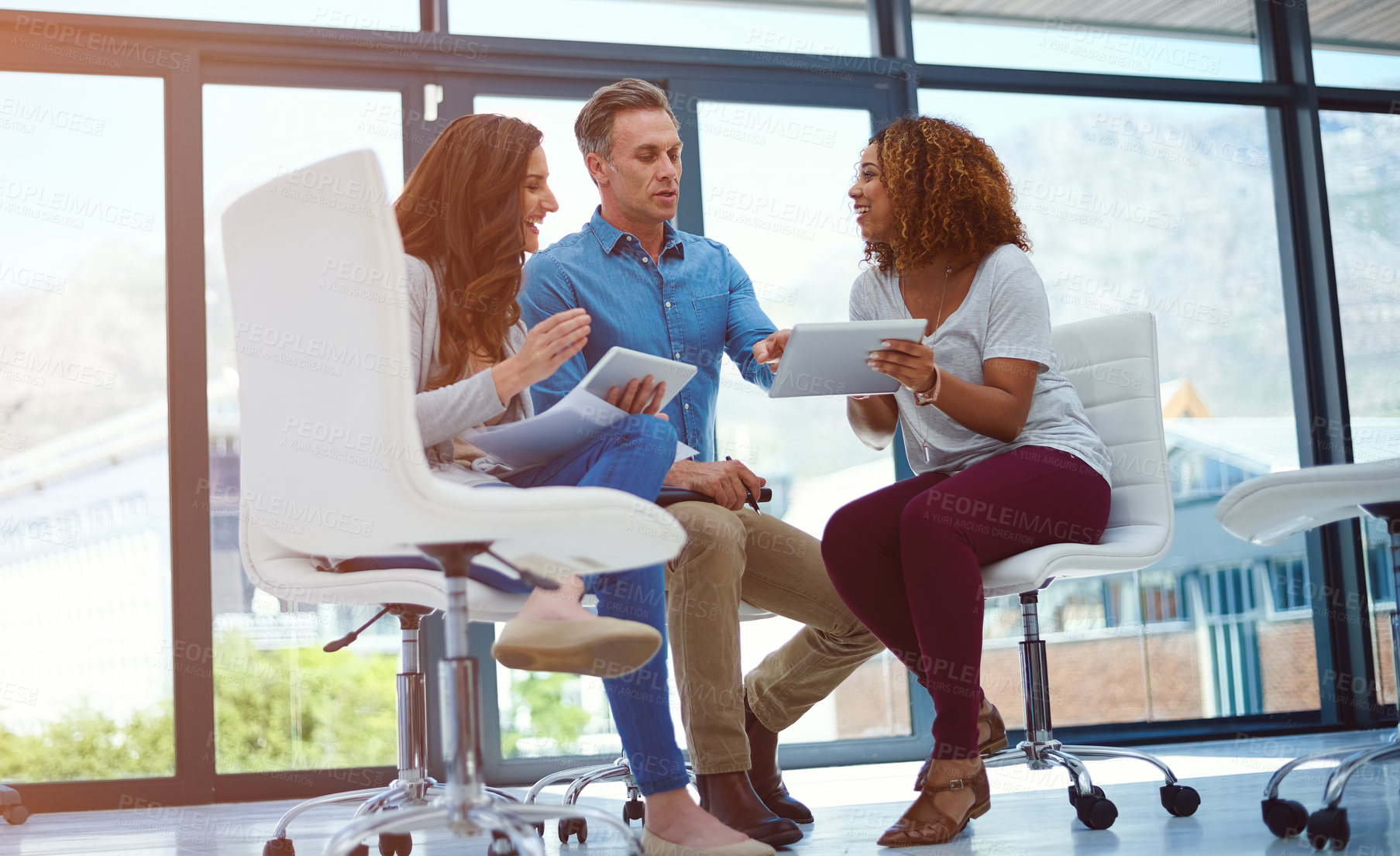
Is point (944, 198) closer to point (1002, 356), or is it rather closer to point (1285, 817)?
point (1002, 356)

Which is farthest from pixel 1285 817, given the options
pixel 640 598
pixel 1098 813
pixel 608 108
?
pixel 608 108

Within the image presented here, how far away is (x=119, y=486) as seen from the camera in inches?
127

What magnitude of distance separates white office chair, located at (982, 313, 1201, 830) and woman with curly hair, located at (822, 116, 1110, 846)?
2.4 inches

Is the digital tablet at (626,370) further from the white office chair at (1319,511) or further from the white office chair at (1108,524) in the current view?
the white office chair at (1319,511)

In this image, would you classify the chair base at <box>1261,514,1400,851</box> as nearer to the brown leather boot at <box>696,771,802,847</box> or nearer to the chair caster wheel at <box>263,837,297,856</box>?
the brown leather boot at <box>696,771,802,847</box>

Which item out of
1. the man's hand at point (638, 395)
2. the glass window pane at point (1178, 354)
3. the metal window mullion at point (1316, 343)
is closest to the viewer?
the man's hand at point (638, 395)

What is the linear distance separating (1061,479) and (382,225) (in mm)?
1290

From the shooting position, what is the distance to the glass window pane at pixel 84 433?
3.13 meters

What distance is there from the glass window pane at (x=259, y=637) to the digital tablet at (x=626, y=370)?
1.82 metres

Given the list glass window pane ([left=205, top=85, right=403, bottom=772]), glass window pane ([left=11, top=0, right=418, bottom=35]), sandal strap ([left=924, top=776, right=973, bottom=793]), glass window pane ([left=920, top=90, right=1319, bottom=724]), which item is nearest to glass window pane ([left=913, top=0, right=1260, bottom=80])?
glass window pane ([left=920, top=90, right=1319, bottom=724])

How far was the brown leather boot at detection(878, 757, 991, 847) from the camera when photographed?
1.78 metres

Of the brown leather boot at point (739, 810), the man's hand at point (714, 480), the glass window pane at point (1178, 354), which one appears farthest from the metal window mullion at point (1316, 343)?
the brown leather boot at point (739, 810)

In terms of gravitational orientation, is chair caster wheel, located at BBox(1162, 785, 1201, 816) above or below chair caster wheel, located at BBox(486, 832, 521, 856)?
below

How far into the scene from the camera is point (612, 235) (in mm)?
2416
